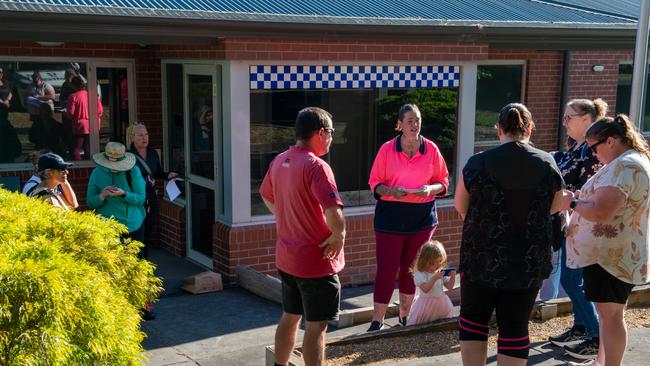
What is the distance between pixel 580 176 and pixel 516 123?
4.91ft

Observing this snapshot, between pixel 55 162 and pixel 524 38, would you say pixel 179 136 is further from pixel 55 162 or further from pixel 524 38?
pixel 524 38

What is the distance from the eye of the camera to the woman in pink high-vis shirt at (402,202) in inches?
251

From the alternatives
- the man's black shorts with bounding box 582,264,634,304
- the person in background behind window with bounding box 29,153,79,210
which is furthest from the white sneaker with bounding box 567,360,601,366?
the person in background behind window with bounding box 29,153,79,210

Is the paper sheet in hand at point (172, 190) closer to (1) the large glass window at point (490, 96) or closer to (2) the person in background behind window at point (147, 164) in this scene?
(2) the person in background behind window at point (147, 164)

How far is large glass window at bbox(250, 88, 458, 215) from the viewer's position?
8.18m

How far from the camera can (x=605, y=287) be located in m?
4.90

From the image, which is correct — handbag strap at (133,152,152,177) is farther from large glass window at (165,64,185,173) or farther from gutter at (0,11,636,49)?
large glass window at (165,64,185,173)

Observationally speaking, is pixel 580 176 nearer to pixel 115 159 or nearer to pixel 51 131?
pixel 115 159

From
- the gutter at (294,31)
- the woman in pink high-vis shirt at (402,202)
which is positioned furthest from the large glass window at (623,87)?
the woman in pink high-vis shirt at (402,202)

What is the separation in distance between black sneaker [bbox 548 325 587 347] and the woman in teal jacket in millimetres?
3568

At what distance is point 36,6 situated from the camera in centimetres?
649

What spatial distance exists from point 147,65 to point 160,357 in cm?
438

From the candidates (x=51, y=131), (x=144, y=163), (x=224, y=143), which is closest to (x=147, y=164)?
(x=144, y=163)

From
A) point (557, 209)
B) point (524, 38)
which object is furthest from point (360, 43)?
point (557, 209)
